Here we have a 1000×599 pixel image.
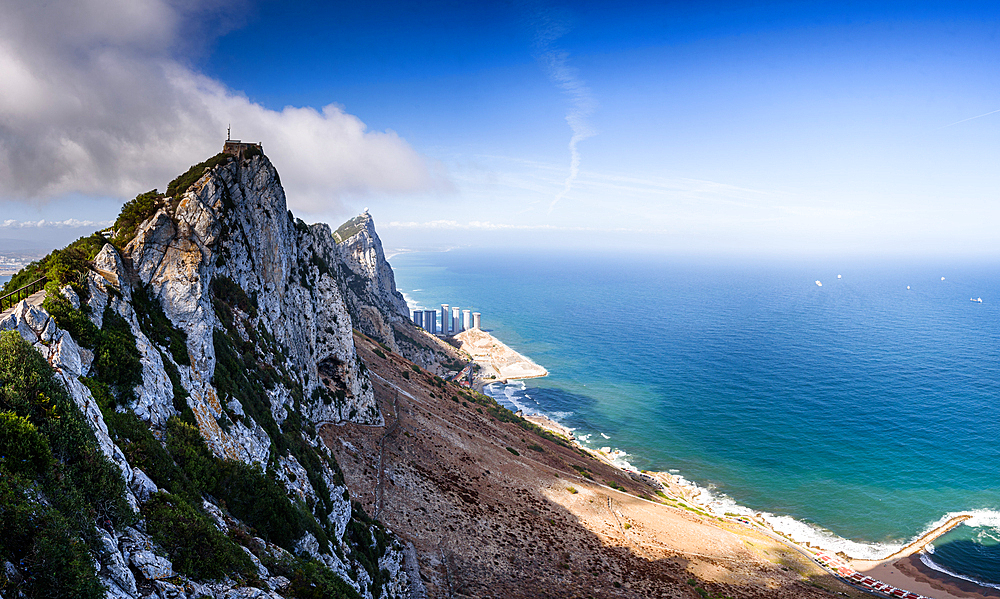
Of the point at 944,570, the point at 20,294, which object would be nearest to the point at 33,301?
the point at 20,294

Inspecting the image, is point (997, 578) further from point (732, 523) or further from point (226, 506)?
point (226, 506)

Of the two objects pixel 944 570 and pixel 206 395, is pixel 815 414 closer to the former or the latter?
pixel 944 570

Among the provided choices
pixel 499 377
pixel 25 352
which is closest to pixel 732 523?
pixel 25 352

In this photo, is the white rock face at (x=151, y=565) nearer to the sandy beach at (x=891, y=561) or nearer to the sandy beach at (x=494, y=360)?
the sandy beach at (x=891, y=561)

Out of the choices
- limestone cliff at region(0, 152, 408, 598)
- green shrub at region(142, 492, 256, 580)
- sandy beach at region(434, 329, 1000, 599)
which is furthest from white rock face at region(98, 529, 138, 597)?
sandy beach at region(434, 329, 1000, 599)

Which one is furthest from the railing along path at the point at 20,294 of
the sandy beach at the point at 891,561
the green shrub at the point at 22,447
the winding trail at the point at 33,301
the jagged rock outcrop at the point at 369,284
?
the jagged rock outcrop at the point at 369,284

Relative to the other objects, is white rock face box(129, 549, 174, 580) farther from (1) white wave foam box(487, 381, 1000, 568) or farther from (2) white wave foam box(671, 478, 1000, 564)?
(1) white wave foam box(487, 381, 1000, 568)
